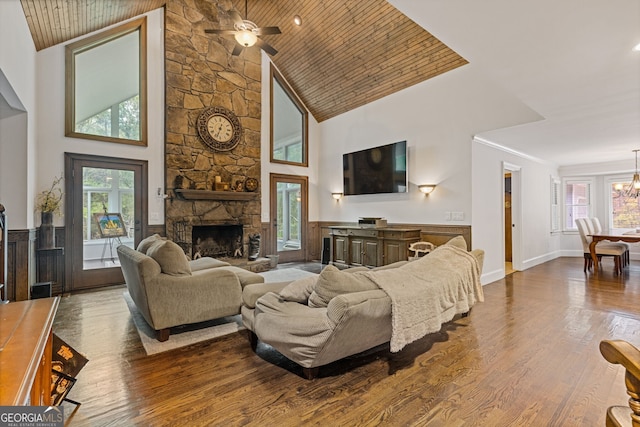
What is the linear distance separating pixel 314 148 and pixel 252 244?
9.95 ft

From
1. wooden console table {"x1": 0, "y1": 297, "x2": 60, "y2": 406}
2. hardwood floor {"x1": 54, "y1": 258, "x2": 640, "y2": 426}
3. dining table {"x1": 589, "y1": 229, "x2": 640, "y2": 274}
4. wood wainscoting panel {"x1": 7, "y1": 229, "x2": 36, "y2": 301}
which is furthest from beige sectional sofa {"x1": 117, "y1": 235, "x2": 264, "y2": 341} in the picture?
dining table {"x1": 589, "y1": 229, "x2": 640, "y2": 274}

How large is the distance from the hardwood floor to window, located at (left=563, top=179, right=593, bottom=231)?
5908 mm

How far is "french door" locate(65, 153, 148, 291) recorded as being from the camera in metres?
4.93

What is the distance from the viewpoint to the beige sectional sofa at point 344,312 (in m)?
2.01

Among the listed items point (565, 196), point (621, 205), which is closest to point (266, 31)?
point (565, 196)

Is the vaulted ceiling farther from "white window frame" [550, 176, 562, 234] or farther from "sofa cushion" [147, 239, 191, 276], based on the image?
"sofa cushion" [147, 239, 191, 276]

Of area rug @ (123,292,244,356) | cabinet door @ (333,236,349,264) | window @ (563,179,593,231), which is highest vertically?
window @ (563,179,593,231)

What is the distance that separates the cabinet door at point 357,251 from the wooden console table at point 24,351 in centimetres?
494

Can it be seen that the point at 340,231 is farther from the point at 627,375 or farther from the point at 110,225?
the point at 627,375

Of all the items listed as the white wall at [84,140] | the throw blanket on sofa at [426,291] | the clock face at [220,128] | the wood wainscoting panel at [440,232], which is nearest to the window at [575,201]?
the wood wainscoting panel at [440,232]

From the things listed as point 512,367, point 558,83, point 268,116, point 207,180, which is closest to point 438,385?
point 512,367

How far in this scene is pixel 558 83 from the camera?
10.7ft

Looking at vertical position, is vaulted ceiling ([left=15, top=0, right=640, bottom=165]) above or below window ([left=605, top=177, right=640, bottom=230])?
above

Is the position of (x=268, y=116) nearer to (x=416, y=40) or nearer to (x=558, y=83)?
(x=416, y=40)
